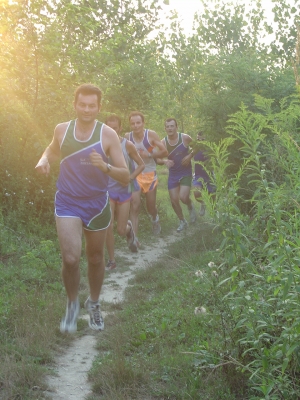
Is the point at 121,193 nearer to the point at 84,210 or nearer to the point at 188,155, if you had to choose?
the point at 188,155

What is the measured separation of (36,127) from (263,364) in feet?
26.1

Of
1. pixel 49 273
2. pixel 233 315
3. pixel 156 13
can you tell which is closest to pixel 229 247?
pixel 233 315

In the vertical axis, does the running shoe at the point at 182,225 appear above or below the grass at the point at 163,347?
above

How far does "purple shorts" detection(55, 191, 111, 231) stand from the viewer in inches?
223

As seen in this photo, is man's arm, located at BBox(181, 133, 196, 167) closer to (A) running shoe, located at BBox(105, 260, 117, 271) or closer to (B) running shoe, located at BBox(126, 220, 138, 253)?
(B) running shoe, located at BBox(126, 220, 138, 253)

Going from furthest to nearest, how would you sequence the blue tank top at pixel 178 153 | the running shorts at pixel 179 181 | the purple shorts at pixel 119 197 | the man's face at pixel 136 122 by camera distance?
the running shorts at pixel 179 181, the blue tank top at pixel 178 153, the man's face at pixel 136 122, the purple shorts at pixel 119 197

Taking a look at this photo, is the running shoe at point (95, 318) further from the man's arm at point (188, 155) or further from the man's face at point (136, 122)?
the man's arm at point (188, 155)

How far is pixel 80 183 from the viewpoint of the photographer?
18.6 feet

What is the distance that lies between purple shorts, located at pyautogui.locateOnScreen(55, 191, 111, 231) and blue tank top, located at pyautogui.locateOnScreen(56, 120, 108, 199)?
0.16 ft

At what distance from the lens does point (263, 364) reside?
3342 millimetres

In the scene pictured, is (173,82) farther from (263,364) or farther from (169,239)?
(263,364)

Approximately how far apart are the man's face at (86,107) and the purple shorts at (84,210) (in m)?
0.72

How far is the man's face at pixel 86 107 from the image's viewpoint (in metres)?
5.71

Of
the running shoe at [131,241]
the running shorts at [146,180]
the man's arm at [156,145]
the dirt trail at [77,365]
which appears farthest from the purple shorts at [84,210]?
the running shorts at [146,180]
